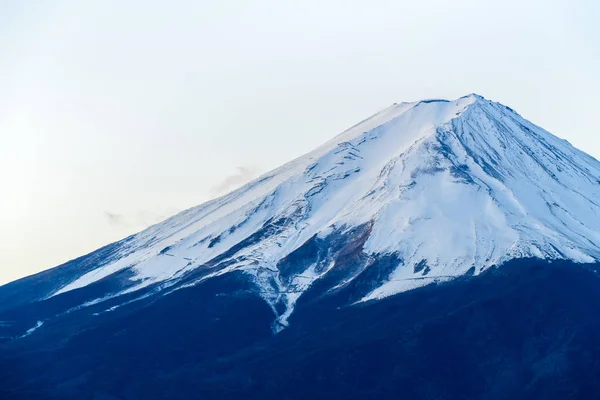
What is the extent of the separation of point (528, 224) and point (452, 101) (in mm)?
46640

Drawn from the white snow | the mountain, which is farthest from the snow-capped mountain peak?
the white snow

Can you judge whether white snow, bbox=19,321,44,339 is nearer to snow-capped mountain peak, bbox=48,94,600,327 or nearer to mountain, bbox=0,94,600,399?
mountain, bbox=0,94,600,399

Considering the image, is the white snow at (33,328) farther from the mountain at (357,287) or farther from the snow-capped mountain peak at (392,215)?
the snow-capped mountain peak at (392,215)

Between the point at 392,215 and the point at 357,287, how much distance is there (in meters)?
15.3

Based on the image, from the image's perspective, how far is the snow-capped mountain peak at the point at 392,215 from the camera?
400 feet

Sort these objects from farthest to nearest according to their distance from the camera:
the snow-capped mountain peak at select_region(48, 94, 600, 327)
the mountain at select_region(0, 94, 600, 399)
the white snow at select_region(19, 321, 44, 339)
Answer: the white snow at select_region(19, 321, 44, 339) → the snow-capped mountain peak at select_region(48, 94, 600, 327) → the mountain at select_region(0, 94, 600, 399)

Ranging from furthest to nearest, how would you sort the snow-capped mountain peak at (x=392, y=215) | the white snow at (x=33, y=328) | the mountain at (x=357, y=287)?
the white snow at (x=33, y=328), the snow-capped mountain peak at (x=392, y=215), the mountain at (x=357, y=287)

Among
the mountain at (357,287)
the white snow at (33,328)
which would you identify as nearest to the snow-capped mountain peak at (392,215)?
the mountain at (357,287)

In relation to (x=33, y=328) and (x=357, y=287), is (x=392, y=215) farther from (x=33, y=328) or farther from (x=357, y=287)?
(x=33, y=328)

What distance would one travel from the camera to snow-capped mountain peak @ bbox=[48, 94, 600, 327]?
122 metres

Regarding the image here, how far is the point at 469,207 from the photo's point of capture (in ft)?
435

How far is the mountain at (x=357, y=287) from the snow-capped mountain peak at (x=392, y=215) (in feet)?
0.99

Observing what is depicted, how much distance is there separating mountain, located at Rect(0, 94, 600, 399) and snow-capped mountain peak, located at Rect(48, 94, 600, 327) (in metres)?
0.30

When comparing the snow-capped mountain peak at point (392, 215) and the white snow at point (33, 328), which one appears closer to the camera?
the snow-capped mountain peak at point (392, 215)
